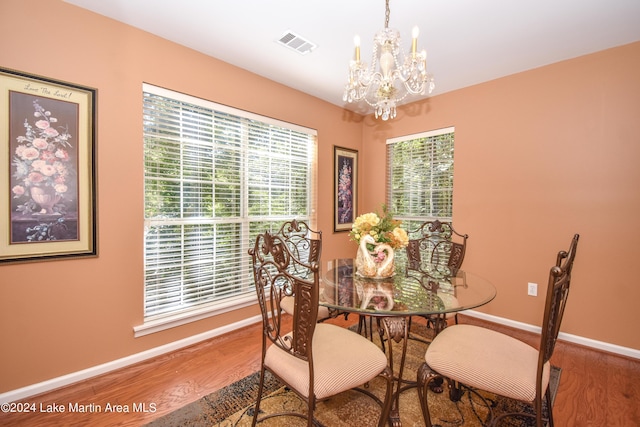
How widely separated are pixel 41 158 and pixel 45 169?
7 cm

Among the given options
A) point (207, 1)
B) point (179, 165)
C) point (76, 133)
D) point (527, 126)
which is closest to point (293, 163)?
point (179, 165)

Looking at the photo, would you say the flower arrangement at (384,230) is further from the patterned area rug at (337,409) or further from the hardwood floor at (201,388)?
the hardwood floor at (201,388)

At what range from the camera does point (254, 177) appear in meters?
2.99

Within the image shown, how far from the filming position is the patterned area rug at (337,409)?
64.8 inches

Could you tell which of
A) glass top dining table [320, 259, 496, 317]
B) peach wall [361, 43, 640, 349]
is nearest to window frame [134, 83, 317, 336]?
glass top dining table [320, 259, 496, 317]

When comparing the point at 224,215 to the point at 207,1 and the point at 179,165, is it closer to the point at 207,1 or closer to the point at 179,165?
the point at 179,165

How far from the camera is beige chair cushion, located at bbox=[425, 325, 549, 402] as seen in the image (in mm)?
1272

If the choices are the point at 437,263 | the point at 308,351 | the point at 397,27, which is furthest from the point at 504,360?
the point at 397,27

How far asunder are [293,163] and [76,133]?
1984 mm

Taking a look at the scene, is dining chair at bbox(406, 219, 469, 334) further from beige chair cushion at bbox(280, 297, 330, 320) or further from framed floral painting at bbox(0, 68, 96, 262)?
framed floral painting at bbox(0, 68, 96, 262)

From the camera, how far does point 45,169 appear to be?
184 cm

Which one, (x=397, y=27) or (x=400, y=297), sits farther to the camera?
(x=397, y=27)

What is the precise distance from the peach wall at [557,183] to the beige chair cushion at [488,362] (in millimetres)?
1658

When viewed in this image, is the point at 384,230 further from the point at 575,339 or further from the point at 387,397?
the point at 575,339
